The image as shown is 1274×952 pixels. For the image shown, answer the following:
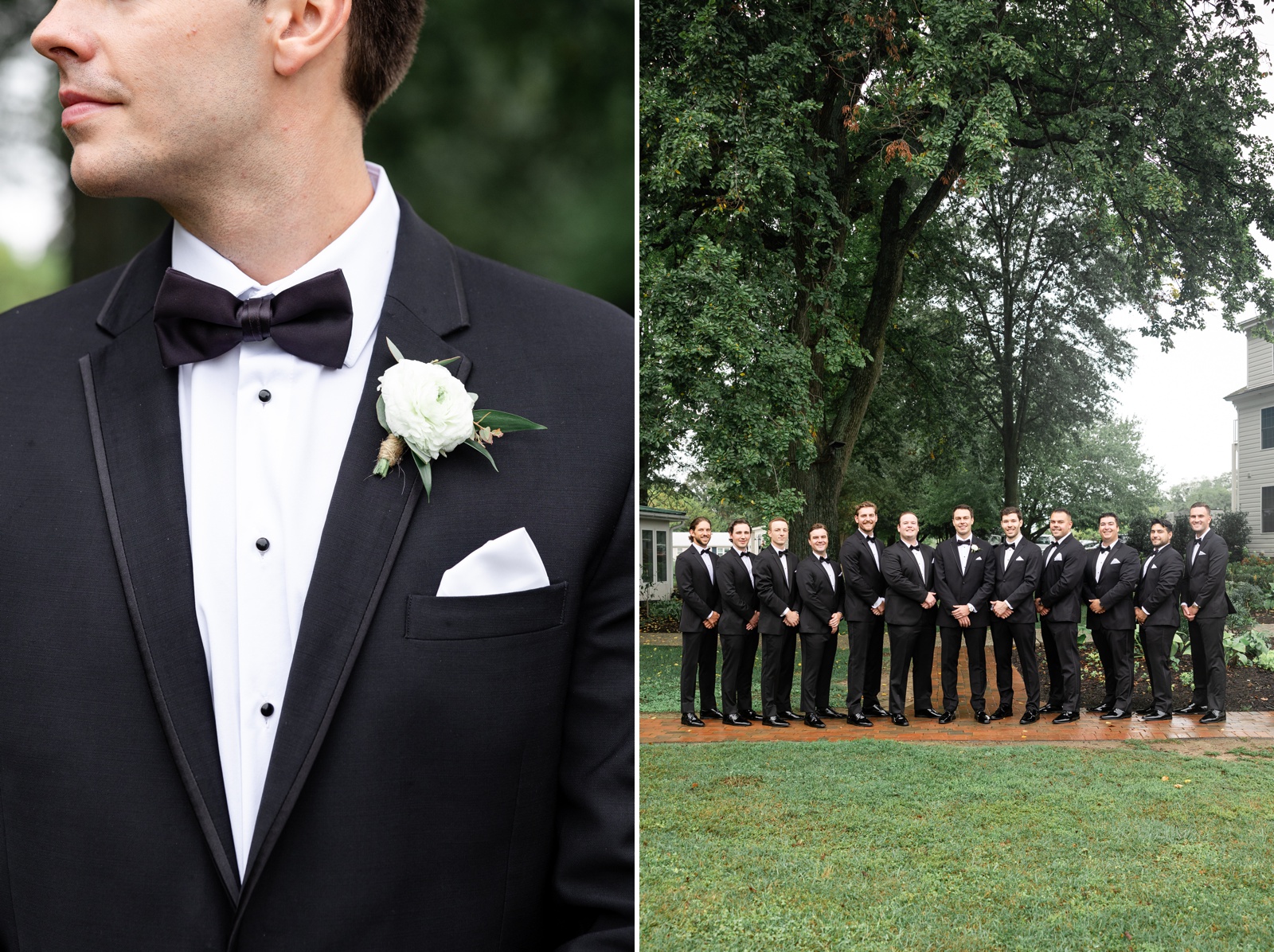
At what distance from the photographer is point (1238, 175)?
649 cm

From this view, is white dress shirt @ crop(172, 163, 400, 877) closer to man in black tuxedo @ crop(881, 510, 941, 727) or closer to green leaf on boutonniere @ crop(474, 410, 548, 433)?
green leaf on boutonniere @ crop(474, 410, 548, 433)

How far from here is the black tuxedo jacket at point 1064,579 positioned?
6797mm

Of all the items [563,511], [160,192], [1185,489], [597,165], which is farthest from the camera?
[1185,489]

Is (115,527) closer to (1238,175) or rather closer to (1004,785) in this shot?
(1004,785)

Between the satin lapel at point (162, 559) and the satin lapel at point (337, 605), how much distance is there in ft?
0.29

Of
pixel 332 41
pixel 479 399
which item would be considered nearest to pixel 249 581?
pixel 479 399

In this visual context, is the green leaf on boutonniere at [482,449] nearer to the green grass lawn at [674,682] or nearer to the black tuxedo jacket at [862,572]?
the black tuxedo jacket at [862,572]

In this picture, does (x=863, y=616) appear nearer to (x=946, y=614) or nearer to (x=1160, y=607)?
(x=946, y=614)

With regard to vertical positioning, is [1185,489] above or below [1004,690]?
above

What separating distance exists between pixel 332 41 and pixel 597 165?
25.7 inches

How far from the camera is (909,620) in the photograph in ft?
24.6

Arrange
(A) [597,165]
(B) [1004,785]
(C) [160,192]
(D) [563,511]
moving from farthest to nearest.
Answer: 1. (B) [1004,785]
2. (A) [597,165]
3. (D) [563,511]
4. (C) [160,192]

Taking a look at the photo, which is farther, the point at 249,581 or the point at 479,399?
the point at 479,399

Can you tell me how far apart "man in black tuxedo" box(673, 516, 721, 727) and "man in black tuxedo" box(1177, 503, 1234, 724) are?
3197mm
